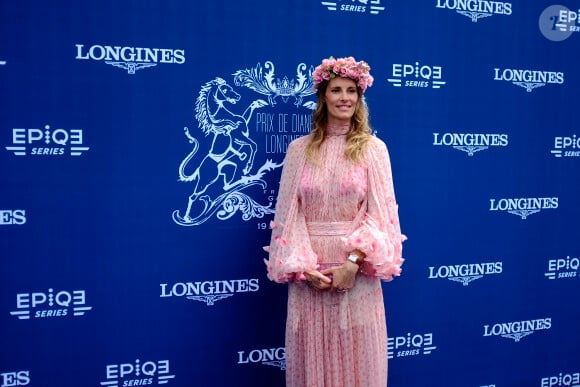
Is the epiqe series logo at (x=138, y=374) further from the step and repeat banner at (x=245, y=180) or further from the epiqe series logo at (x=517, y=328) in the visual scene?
the epiqe series logo at (x=517, y=328)

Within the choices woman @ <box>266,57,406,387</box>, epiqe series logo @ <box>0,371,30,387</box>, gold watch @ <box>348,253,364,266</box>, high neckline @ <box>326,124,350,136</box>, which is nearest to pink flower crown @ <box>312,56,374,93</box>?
woman @ <box>266,57,406,387</box>

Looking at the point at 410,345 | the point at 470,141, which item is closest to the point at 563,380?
the point at 410,345

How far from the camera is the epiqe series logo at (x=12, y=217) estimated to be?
2.35 meters

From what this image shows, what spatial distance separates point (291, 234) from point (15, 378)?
1.40 m

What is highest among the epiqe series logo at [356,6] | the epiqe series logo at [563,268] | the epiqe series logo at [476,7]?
the epiqe series logo at [476,7]

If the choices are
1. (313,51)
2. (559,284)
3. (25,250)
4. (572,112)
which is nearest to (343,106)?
(313,51)

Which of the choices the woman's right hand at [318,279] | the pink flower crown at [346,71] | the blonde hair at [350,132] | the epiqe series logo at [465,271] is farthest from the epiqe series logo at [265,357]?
the pink flower crown at [346,71]

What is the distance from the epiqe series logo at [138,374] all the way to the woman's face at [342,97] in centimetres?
146

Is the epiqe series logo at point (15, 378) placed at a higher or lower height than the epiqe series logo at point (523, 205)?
lower

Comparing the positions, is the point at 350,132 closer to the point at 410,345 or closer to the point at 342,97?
the point at 342,97

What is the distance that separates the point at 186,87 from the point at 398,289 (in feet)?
5.07

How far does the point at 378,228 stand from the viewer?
7.33 feet

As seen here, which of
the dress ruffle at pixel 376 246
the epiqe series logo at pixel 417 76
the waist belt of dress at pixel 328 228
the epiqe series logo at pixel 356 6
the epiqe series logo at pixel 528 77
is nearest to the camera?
the dress ruffle at pixel 376 246

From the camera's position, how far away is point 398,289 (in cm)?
296
